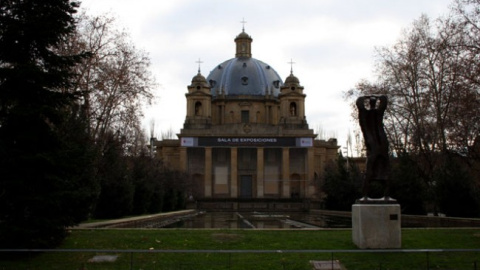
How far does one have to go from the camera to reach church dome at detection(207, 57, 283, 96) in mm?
90938

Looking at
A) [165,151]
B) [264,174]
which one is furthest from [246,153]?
[165,151]

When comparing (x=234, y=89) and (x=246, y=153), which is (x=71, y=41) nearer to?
(x=246, y=153)

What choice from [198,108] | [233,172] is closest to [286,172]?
[233,172]

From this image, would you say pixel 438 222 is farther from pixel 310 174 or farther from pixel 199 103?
pixel 199 103

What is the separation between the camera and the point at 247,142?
79.1m

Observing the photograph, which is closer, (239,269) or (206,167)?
(239,269)

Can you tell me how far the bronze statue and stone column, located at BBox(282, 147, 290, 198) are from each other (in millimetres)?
Result: 62963

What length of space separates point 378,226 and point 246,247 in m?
3.53

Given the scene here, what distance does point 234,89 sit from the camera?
90.9 metres

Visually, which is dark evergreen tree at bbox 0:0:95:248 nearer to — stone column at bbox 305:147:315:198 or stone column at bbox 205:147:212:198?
stone column at bbox 205:147:212:198

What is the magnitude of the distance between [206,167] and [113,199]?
159 ft

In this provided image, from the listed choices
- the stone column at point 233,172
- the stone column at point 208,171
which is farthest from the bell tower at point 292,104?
the stone column at point 208,171

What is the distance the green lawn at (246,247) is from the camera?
11938 millimetres

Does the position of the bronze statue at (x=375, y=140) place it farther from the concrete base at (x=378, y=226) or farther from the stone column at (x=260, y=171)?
the stone column at (x=260, y=171)
